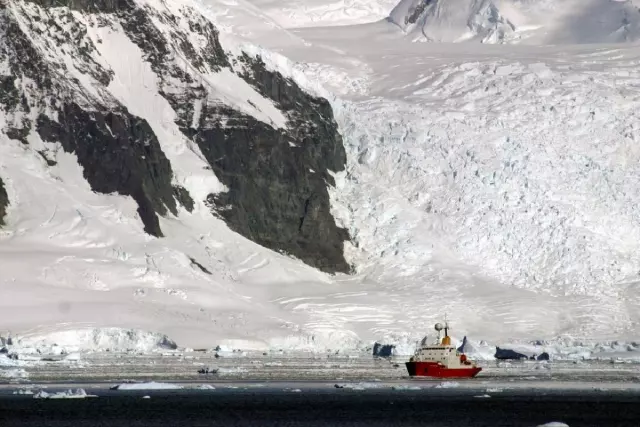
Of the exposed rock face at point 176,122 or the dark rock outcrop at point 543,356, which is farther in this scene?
the exposed rock face at point 176,122

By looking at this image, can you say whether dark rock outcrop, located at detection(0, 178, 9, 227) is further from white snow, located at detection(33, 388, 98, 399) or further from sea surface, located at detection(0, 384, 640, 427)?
white snow, located at detection(33, 388, 98, 399)

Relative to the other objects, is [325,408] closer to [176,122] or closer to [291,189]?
[176,122]

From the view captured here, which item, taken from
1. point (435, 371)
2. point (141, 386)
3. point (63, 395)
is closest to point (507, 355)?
point (435, 371)

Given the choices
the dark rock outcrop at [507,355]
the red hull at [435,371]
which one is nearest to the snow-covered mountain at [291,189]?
the dark rock outcrop at [507,355]

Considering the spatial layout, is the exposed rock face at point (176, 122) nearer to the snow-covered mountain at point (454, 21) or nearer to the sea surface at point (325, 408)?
the snow-covered mountain at point (454, 21)

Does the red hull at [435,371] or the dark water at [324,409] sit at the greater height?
the red hull at [435,371]

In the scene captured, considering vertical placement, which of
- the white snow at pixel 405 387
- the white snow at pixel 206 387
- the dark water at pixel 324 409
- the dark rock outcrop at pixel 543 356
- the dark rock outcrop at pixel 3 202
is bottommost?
the dark water at pixel 324 409
